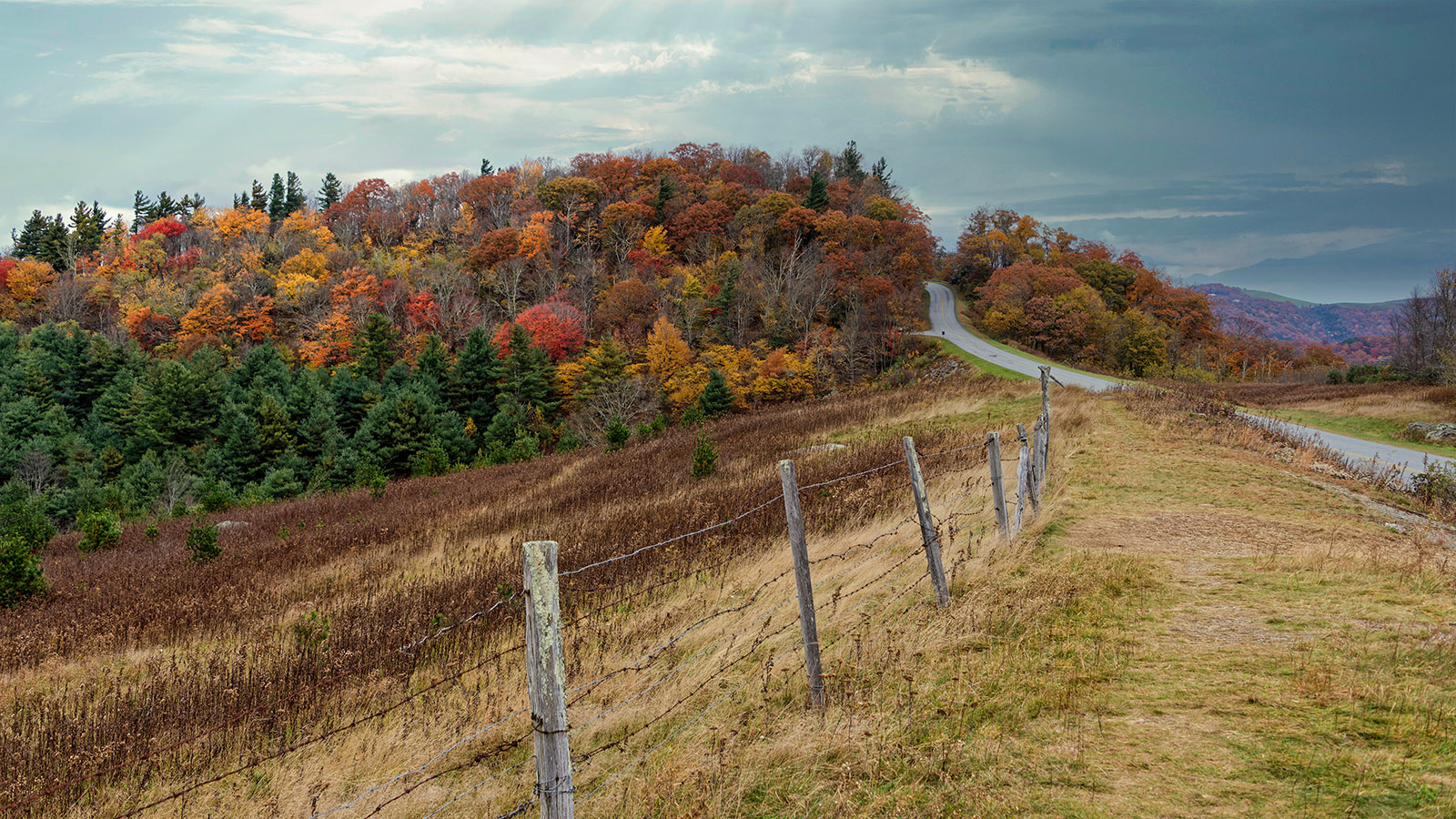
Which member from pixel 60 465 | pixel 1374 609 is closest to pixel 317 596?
pixel 1374 609

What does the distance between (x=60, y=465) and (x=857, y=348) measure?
5383 cm

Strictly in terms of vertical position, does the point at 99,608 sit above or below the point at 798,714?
below

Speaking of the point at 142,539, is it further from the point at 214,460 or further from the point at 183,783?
the point at 214,460

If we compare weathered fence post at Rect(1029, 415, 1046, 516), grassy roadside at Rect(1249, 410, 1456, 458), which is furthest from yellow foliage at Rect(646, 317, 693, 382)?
weathered fence post at Rect(1029, 415, 1046, 516)

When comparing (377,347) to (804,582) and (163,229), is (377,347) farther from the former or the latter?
(163,229)

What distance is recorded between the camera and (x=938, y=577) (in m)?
6.08

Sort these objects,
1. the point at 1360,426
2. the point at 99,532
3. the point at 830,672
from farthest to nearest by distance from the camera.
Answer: the point at 1360,426 < the point at 99,532 < the point at 830,672

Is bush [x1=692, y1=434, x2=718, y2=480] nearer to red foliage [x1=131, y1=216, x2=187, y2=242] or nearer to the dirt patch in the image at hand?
the dirt patch

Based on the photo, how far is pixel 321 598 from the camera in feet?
33.1

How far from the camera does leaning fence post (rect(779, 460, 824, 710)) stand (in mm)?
4395

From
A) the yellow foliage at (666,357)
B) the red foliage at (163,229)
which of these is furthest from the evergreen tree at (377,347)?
the red foliage at (163,229)

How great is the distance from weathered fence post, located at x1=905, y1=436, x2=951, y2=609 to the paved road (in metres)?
12.6

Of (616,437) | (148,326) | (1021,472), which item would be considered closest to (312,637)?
(1021,472)

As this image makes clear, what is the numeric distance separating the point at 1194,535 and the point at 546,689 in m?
9.27
